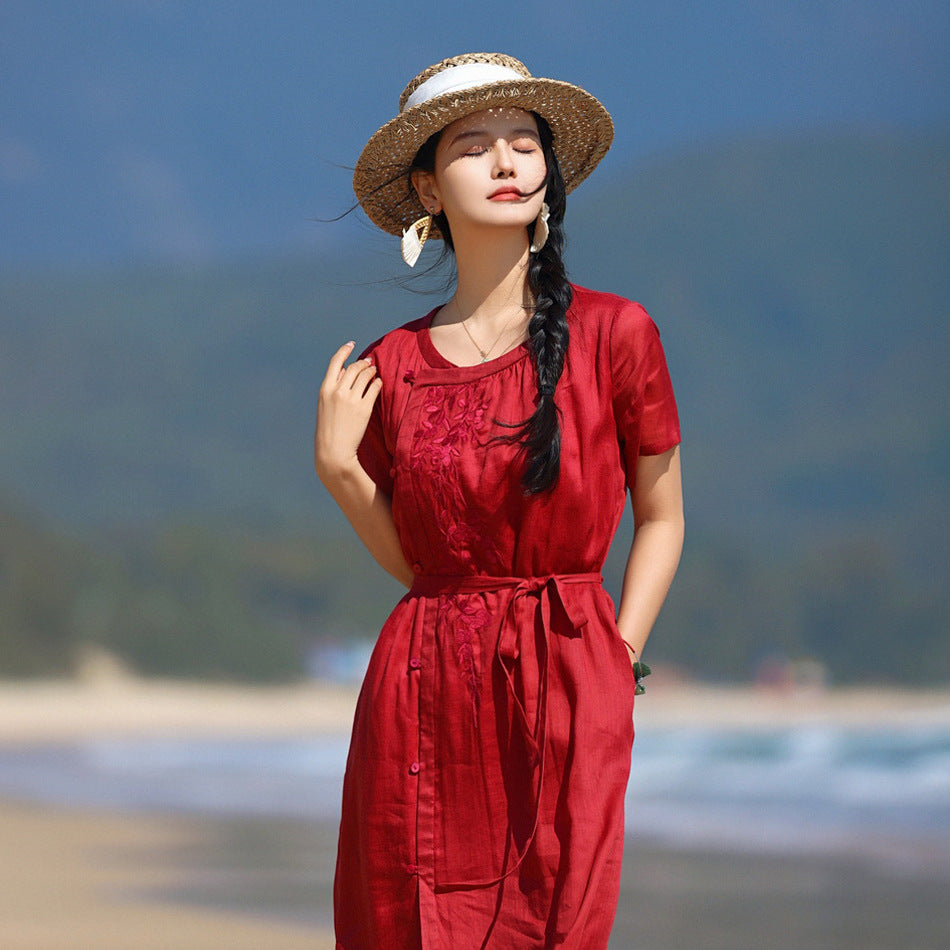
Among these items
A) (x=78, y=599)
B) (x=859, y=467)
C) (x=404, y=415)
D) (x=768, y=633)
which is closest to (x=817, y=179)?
(x=859, y=467)

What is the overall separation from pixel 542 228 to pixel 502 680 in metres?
0.55

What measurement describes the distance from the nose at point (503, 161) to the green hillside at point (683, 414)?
14.0 meters

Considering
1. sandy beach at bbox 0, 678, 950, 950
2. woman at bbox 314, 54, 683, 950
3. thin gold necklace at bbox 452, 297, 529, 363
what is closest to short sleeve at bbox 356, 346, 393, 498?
woman at bbox 314, 54, 683, 950

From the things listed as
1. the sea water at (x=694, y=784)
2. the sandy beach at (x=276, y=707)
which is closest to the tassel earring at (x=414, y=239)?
the sea water at (x=694, y=784)

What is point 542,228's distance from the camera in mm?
1996

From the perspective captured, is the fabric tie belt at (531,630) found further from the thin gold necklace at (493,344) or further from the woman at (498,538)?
the thin gold necklace at (493,344)

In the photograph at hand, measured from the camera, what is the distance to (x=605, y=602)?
1886 mm

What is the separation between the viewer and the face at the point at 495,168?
1.95 m

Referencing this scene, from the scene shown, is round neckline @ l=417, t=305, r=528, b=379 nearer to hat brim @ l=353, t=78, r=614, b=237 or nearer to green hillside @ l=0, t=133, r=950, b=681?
hat brim @ l=353, t=78, r=614, b=237

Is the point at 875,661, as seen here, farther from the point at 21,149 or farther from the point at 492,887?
the point at 492,887

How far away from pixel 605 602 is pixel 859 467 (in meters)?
17.8

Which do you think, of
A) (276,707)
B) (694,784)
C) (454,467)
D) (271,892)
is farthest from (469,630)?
(276,707)

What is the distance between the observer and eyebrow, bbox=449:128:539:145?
196 cm

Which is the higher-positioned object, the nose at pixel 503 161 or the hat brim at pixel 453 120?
the hat brim at pixel 453 120
